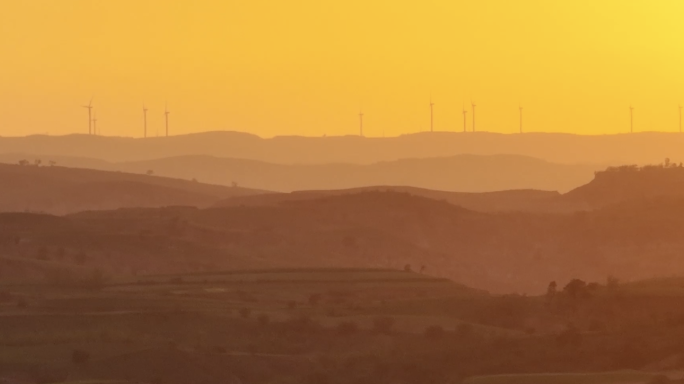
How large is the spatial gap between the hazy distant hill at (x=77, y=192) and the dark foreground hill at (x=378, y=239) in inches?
1330

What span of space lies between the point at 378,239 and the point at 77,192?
5016cm

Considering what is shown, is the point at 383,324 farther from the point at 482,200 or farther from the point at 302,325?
the point at 482,200

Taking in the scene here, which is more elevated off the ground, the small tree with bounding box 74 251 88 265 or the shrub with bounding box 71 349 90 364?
the small tree with bounding box 74 251 88 265

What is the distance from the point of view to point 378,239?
108438 millimetres

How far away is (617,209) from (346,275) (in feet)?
130

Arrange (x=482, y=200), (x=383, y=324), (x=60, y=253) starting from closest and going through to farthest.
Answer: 1. (x=383, y=324)
2. (x=60, y=253)
3. (x=482, y=200)

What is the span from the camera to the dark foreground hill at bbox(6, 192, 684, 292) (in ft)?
307

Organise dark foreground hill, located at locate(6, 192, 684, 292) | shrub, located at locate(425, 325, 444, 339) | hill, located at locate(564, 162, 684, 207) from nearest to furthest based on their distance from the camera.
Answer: shrub, located at locate(425, 325, 444, 339) < dark foreground hill, located at locate(6, 192, 684, 292) < hill, located at locate(564, 162, 684, 207)

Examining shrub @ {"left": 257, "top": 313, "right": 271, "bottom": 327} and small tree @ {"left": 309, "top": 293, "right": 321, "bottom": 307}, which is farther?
small tree @ {"left": 309, "top": 293, "right": 321, "bottom": 307}

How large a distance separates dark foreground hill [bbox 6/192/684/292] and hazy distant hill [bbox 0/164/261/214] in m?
33.8

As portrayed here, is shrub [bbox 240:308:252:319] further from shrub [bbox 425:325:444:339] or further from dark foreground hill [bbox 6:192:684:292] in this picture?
dark foreground hill [bbox 6:192:684:292]

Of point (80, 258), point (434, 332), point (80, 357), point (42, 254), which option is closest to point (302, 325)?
point (434, 332)

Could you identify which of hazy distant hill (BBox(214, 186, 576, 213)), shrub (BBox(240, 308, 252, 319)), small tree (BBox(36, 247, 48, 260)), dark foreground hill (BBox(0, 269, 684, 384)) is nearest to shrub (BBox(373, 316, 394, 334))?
dark foreground hill (BBox(0, 269, 684, 384))

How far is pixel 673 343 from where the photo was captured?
48.3 meters
